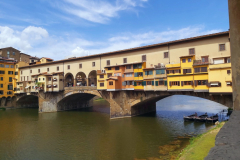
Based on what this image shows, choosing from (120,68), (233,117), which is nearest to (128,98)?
(120,68)

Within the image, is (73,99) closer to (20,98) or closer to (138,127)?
(20,98)

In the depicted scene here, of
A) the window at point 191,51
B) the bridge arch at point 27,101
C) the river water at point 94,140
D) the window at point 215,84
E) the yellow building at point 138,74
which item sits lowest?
the river water at point 94,140

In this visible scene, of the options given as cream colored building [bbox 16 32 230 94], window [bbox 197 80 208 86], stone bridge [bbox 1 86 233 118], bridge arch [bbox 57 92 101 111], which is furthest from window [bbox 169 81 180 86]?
bridge arch [bbox 57 92 101 111]

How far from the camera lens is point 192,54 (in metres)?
28.4

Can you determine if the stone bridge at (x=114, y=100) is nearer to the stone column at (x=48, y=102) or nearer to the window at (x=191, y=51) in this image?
the stone column at (x=48, y=102)

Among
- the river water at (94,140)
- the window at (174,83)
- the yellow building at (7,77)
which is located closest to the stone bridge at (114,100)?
the window at (174,83)

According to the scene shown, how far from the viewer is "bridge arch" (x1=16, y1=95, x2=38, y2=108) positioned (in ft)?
195

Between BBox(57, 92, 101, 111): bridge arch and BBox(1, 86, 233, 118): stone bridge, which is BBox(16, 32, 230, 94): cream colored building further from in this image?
BBox(57, 92, 101, 111): bridge arch

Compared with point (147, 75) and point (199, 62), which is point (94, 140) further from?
point (199, 62)

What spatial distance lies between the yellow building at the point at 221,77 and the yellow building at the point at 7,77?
6287 cm

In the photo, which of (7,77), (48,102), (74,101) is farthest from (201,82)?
(7,77)

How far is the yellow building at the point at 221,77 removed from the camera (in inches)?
915

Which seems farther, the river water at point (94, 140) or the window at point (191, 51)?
the window at point (191, 51)

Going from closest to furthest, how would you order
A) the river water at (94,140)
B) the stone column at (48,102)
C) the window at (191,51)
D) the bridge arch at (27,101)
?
the river water at (94,140), the window at (191,51), the stone column at (48,102), the bridge arch at (27,101)
